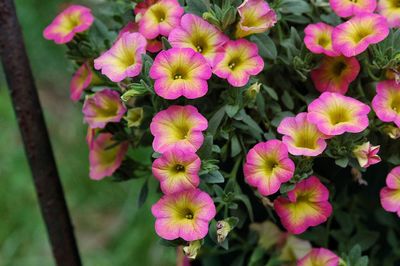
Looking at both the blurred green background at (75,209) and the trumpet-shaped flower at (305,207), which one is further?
the blurred green background at (75,209)

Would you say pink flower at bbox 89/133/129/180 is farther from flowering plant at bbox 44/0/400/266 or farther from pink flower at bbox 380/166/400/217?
pink flower at bbox 380/166/400/217

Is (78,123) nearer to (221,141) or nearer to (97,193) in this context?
(97,193)

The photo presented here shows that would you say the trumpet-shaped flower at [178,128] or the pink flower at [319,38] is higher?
the pink flower at [319,38]

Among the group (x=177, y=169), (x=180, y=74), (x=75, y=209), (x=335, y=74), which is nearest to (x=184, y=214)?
(x=177, y=169)

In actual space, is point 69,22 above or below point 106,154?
above

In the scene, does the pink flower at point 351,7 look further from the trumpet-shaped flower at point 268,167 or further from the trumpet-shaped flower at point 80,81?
the trumpet-shaped flower at point 80,81

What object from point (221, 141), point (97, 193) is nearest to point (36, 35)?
point (97, 193)

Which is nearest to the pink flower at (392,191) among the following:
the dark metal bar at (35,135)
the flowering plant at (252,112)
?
the flowering plant at (252,112)

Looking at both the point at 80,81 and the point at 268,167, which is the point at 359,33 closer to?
the point at 268,167
